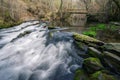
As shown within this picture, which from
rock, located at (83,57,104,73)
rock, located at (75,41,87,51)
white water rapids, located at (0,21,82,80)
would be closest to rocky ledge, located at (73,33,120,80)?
rock, located at (83,57,104,73)

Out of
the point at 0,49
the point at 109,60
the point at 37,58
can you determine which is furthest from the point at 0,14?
the point at 109,60

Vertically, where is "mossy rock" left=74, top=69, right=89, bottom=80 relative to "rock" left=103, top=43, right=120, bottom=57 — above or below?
below

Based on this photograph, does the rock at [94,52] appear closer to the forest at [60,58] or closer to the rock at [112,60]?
the forest at [60,58]

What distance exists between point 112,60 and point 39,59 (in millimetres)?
3748

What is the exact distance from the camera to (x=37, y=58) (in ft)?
31.6

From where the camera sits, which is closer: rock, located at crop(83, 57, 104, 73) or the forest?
rock, located at crop(83, 57, 104, 73)

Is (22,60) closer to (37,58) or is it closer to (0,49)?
(37,58)

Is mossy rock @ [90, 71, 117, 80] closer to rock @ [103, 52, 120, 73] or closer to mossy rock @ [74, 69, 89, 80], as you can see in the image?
mossy rock @ [74, 69, 89, 80]

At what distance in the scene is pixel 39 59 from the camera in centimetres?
949

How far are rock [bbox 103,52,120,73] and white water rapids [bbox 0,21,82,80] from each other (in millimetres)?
1481

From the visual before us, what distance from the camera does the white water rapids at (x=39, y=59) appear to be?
26.2ft

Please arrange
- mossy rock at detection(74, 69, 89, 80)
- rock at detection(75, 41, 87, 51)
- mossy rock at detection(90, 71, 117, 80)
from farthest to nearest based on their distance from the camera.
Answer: rock at detection(75, 41, 87, 51) < mossy rock at detection(74, 69, 89, 80) < mossy rock at detection(90, 71, 117, 80)

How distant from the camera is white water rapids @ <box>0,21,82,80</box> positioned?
7974 mm

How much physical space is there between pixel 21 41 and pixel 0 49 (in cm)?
196
